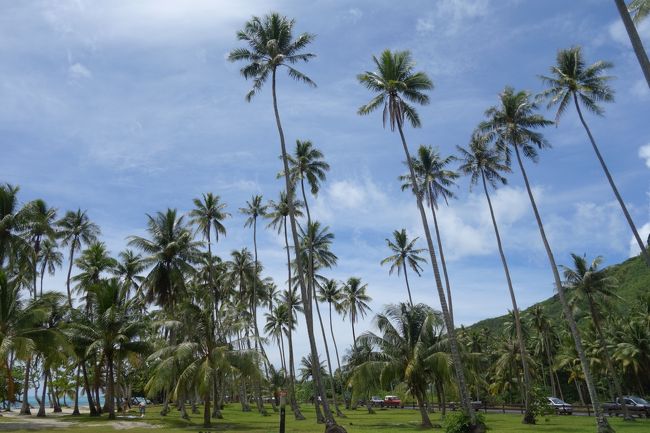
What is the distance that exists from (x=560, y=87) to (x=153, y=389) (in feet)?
104

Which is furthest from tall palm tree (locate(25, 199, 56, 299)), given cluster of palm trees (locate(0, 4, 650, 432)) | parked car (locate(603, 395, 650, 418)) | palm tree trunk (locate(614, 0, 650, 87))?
parked car (locate(603, 395, 650, 418))

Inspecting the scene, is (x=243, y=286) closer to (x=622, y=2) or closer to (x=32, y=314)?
(x=32, y=314)

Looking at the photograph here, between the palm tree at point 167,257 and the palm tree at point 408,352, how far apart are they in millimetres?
17424

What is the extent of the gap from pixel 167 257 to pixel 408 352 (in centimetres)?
2162

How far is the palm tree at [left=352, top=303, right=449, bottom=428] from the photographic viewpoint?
3177cm

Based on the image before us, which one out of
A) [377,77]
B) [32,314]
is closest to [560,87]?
[377,77]

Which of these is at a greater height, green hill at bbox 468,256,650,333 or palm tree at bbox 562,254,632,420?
green hill at bbox 468,256,650,333

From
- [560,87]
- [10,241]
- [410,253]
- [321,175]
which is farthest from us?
[410,253]

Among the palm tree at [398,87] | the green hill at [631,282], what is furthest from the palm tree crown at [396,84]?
the green hill at [631,282]

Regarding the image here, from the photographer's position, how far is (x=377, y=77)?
2766 cm

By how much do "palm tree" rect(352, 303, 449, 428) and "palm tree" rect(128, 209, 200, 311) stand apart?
686 inches

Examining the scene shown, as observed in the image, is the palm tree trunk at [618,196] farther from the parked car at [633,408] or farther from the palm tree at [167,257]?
the palm tree at [167,257]

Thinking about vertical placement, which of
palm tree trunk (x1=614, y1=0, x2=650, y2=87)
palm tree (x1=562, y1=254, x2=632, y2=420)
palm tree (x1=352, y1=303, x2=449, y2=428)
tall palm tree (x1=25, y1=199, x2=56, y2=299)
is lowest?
palm tree (x1=352, y1=303, x2=449, y2=428)

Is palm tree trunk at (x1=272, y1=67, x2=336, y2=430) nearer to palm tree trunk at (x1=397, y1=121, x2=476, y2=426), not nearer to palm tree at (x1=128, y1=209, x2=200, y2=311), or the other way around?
palm tree trunk at (x1=397, y1=121, x2=476, y2=426)
